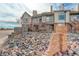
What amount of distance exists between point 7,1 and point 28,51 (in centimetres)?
56

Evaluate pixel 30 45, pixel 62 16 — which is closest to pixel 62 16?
pixel 62 16

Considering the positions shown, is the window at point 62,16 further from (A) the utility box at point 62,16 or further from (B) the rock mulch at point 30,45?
(B) the rock mulch at point 30,45

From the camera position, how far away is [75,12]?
159 cm

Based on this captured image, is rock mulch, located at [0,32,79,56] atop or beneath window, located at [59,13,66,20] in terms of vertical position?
beneath

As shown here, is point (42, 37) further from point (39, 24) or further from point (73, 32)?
point (73, 32)

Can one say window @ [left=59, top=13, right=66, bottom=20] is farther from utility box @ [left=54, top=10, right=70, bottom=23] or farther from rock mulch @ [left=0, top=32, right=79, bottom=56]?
rock mulch @ [left=0, top=32, right=79, bottom=56]

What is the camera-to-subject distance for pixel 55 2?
1591 millimetres

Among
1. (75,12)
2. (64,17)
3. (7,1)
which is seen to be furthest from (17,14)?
(75,12)

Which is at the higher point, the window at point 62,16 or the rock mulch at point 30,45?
the window at point 62,16

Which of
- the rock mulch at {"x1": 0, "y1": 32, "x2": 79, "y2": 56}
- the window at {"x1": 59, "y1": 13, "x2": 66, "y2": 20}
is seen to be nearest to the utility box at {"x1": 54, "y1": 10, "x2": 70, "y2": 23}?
the window at {"x1": 59, "y1": 13, "x2": 66, "y2": 20}

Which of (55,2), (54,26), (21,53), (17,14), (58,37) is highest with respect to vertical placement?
(55,2)

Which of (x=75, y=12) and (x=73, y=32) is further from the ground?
(x=75, y=12)

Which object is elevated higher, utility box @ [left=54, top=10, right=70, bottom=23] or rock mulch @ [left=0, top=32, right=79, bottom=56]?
utility box @ [left=54, top=10, right=70, bottom=23]

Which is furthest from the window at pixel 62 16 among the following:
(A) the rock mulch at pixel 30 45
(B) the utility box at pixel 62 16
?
(A) the rock mulch at pixel 30 45
